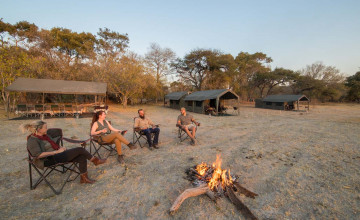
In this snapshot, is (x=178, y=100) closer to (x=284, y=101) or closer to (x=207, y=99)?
(x=207, y=99)

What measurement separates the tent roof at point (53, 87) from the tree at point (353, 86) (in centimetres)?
4611

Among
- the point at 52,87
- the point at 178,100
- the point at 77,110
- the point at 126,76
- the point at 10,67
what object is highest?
the point at 126,76

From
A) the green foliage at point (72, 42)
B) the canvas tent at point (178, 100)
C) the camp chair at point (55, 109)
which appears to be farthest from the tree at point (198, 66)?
the camp chair at point (55, 109)

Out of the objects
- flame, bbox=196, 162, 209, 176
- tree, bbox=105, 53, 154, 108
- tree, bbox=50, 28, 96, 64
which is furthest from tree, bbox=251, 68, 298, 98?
flame, bbox=196, 162, 209, 176

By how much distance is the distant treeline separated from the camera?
2017cm

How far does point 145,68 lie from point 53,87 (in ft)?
36.4

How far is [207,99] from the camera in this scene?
51.6 ft

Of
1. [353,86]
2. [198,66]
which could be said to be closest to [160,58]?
[198,66]

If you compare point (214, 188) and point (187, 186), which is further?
point (187, 186)

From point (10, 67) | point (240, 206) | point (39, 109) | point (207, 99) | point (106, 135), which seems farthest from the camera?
point (207, 99)

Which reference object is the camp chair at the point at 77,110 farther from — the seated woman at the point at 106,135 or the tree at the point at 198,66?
the tree at the point at 198,66

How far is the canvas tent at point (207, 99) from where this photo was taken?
48.5ft

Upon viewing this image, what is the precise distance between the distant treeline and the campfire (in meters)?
18.0

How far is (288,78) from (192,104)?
24.4 m
